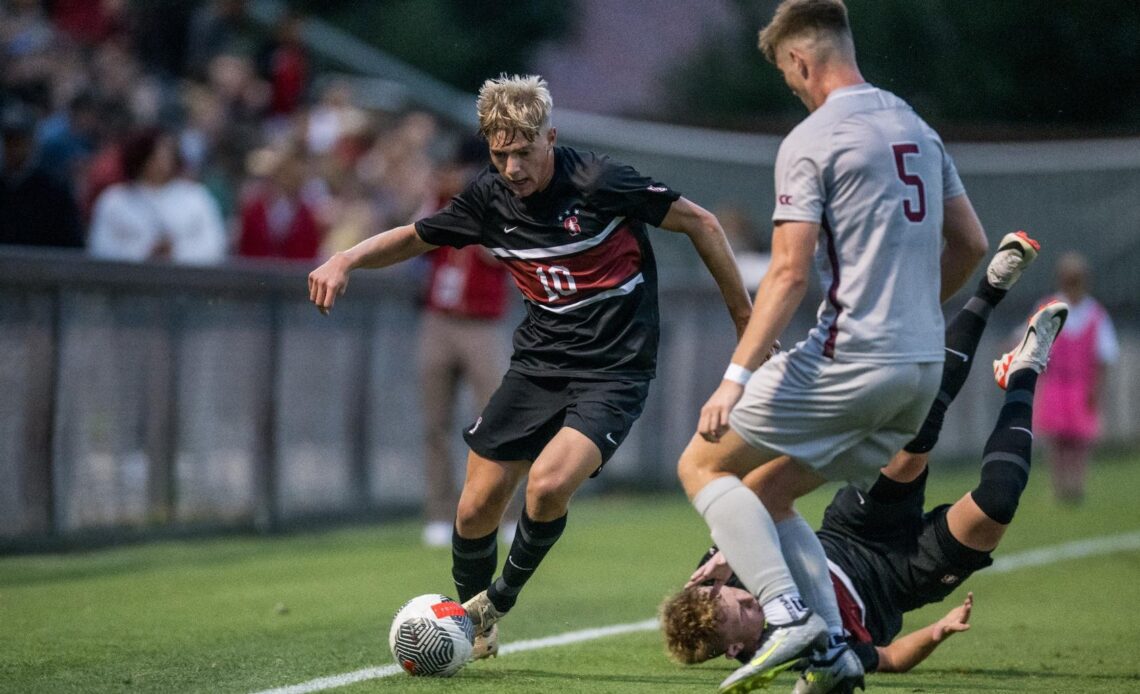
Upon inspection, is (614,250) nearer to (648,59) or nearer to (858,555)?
(858,555)

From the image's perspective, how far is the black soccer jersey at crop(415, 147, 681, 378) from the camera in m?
6.87

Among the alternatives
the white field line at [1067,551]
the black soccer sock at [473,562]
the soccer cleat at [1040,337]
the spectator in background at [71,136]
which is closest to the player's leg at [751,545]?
the black soccer sock at [473,562]

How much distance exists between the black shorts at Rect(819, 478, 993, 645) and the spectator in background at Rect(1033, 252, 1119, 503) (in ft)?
28.5

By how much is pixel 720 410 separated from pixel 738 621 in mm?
1357

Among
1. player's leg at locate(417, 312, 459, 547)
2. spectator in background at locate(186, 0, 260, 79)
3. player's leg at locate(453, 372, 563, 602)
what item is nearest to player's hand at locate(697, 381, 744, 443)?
player's leg at locate(453, 372, 563, 602)

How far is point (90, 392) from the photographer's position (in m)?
10.8

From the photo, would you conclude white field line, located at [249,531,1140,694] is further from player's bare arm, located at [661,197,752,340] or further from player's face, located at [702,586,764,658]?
player's bare arm, located at [661,197,752,340]

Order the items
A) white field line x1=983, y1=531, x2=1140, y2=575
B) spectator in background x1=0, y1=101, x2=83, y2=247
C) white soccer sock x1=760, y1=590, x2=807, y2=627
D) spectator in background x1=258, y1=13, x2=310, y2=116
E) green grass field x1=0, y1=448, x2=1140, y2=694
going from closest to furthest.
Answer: white soccer sock x1=760, y1=590, x2=807, y2=627, green grass field x1=0, y1=448, x2=1140, y2=694, white field line x1=983, y1=531, x2=1140, y2=575, spectator in background x1=0, y1=101, x2=83, y2=247, spectator in background x1=258, y1=13, x2=310, y2=116

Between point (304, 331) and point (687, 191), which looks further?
point (687, 191)

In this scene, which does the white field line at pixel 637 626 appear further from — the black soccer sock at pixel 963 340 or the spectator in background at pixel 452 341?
the spectator in background at pixel 452 341

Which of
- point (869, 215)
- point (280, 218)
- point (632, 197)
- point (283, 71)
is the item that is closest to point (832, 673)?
point (869, 215)

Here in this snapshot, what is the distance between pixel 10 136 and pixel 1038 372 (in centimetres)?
752

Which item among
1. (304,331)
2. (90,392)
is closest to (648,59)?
(304,331)

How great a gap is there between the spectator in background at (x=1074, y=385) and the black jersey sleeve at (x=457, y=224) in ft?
32.1
